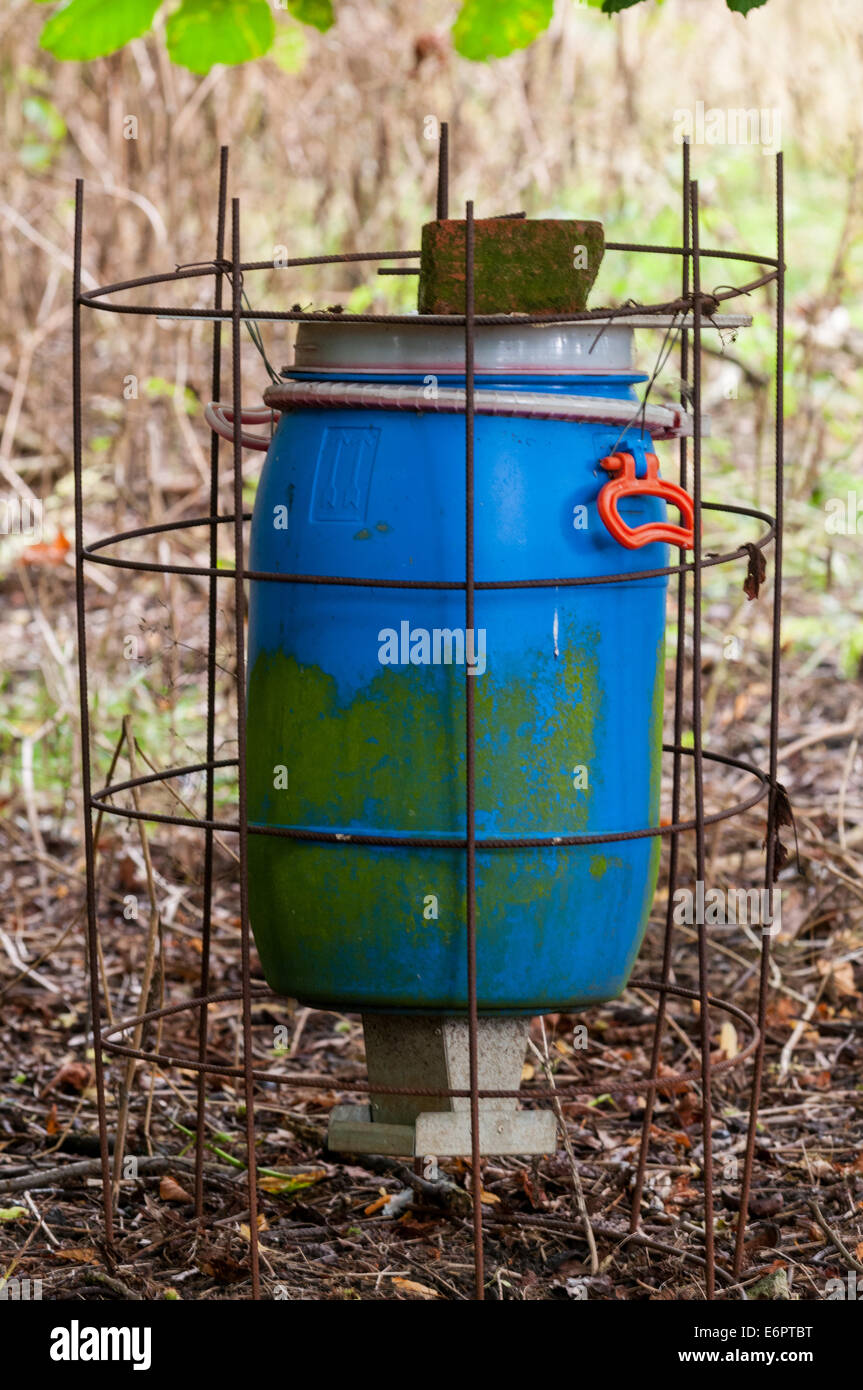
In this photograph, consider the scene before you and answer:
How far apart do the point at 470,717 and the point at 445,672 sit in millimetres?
127

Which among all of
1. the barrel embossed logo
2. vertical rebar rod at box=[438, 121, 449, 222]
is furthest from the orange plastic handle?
vertical rebar rod at box=[438, 121, 449, 222]

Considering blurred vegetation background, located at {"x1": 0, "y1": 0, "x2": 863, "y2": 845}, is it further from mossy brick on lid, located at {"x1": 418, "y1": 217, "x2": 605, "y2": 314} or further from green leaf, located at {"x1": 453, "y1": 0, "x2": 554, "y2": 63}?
mossy brick on lid, located at {"x1": 418, "y1": 217, "x2": 605, "y2": 314}

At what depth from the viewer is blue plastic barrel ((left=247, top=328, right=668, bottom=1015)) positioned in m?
2.70

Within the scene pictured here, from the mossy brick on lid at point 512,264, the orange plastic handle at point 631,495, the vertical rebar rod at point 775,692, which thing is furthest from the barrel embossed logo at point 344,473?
the vertical rebar rod at point 775,692

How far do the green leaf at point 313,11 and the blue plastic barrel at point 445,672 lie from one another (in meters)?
1.04

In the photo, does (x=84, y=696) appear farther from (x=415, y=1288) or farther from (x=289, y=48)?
(x=289, y=48)

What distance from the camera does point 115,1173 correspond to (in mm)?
3148

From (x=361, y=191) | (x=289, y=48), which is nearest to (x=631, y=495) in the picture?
(x=361, y=191)

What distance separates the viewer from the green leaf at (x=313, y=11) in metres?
3.52

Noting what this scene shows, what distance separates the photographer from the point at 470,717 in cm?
258

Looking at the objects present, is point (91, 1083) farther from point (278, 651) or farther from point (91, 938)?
point (278, 651)

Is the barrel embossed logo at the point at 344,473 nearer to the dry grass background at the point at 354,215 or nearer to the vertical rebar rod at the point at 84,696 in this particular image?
the vertical rebar rod at the point at 84,696

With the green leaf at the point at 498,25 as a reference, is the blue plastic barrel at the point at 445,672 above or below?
below
